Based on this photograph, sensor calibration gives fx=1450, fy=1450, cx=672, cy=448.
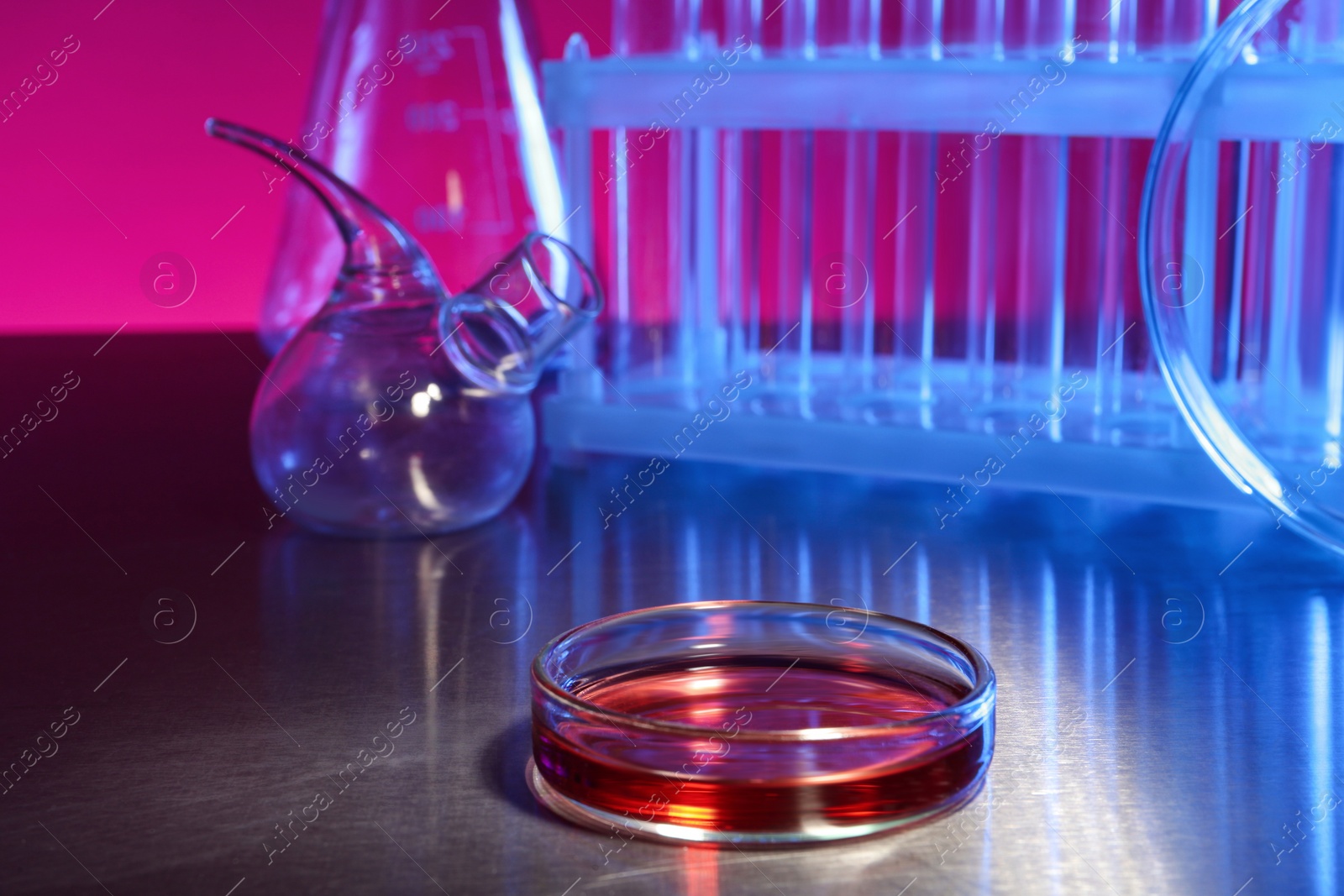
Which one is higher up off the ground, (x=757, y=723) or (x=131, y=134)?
(x=131, y=134)

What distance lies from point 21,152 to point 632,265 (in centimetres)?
119

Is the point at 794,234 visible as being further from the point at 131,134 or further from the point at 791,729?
the point at 131,134

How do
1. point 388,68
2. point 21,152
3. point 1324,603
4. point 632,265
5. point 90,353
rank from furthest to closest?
point 21,152 < point 90,353 < point 388,68 < point 632,265 < point 1324,603

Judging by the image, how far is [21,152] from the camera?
1881 mm

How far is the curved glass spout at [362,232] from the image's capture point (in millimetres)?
890

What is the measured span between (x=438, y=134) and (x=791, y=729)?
36.1 inches

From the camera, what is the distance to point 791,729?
1.80ft

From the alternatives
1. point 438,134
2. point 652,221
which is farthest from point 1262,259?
point 438,134

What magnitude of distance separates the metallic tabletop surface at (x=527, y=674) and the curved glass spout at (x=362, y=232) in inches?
6.9

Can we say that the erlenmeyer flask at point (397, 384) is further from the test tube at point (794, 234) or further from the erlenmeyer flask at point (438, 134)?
the erlenmeyer flask at point (438, 134)

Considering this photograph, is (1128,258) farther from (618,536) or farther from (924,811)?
(924,811)

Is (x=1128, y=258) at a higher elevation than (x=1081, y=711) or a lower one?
higher

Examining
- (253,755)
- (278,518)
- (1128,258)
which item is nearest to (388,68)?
(278,518)

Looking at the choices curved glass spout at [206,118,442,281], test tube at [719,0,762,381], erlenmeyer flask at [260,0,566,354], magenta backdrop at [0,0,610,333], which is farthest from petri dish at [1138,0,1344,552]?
magenta backdrop at [0,0,610,333]
